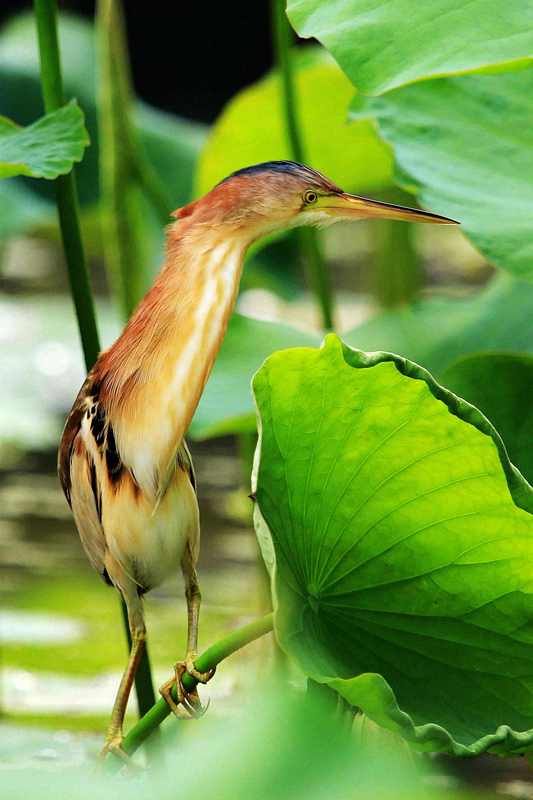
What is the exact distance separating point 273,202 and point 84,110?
1474 millimetres

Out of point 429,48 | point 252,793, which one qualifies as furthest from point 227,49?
point 252,793

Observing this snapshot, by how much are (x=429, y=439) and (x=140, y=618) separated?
8.7 inches

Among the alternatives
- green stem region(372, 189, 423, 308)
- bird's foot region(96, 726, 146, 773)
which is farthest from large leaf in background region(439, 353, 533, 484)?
green stem region(372, 189, 423, 308)

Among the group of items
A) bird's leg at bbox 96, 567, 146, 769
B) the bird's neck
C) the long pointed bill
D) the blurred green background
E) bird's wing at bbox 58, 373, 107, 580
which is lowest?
the blurred green background

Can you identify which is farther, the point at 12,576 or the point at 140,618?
the point at 12,576

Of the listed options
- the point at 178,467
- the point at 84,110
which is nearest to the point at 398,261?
the point at 84,110

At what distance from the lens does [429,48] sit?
59cm

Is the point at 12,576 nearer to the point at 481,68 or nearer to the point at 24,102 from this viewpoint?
the point at 24,102

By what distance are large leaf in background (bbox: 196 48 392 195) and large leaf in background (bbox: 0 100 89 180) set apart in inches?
28.7

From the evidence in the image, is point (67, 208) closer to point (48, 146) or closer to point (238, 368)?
point (48, 146)

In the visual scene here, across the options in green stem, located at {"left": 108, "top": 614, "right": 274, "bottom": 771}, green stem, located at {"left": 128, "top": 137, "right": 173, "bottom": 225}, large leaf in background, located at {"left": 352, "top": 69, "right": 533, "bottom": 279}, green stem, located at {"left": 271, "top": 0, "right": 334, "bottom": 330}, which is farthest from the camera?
green stem, located at {"left": 128, "top": 137, "right": 173, "bottom": 225}

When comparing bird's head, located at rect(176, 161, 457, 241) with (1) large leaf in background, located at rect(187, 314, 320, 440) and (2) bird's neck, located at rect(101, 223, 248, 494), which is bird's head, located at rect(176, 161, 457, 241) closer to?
(2) bird's neck, located at rect(101, 223, 248, 494)

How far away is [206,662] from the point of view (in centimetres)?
50

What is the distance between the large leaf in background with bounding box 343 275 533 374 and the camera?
103cm
